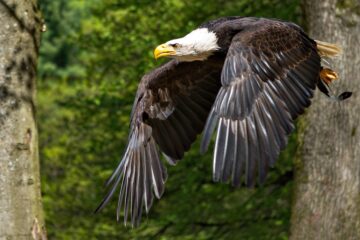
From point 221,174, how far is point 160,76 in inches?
86.1

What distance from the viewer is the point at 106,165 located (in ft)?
40.5

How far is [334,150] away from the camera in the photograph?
29.5 feet

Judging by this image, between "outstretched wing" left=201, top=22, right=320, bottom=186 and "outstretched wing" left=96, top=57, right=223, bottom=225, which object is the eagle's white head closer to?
"outstretched wing" left=96, top=57, right=223, bottom=225

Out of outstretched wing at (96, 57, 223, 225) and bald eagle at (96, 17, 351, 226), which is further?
outstretched wing at (96, 57, 223, 225)

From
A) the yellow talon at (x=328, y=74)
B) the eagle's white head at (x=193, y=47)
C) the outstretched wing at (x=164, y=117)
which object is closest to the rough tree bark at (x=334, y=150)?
the yellow talon at (x=328, y=74)

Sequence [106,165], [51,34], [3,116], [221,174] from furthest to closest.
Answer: [51,34], [106,165], [3,116], [221,174]

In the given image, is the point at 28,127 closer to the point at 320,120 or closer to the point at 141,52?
the point at 320,120

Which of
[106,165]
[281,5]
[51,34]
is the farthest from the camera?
[51,34]

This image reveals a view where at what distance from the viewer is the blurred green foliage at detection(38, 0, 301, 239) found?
38.2 feet

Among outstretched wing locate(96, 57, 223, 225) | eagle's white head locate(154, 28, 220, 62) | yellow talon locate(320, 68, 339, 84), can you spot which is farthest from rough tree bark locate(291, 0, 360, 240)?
eagle's white head locate(154, 28, 220, 62)

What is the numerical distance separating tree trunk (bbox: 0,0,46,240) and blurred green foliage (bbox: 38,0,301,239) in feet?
16.7

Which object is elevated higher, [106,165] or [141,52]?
[141,52]

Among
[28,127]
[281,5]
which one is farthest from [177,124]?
[281,5]

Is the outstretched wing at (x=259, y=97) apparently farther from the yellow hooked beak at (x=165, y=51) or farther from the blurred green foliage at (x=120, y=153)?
the blurred green foliage at (x=120, y=153)
